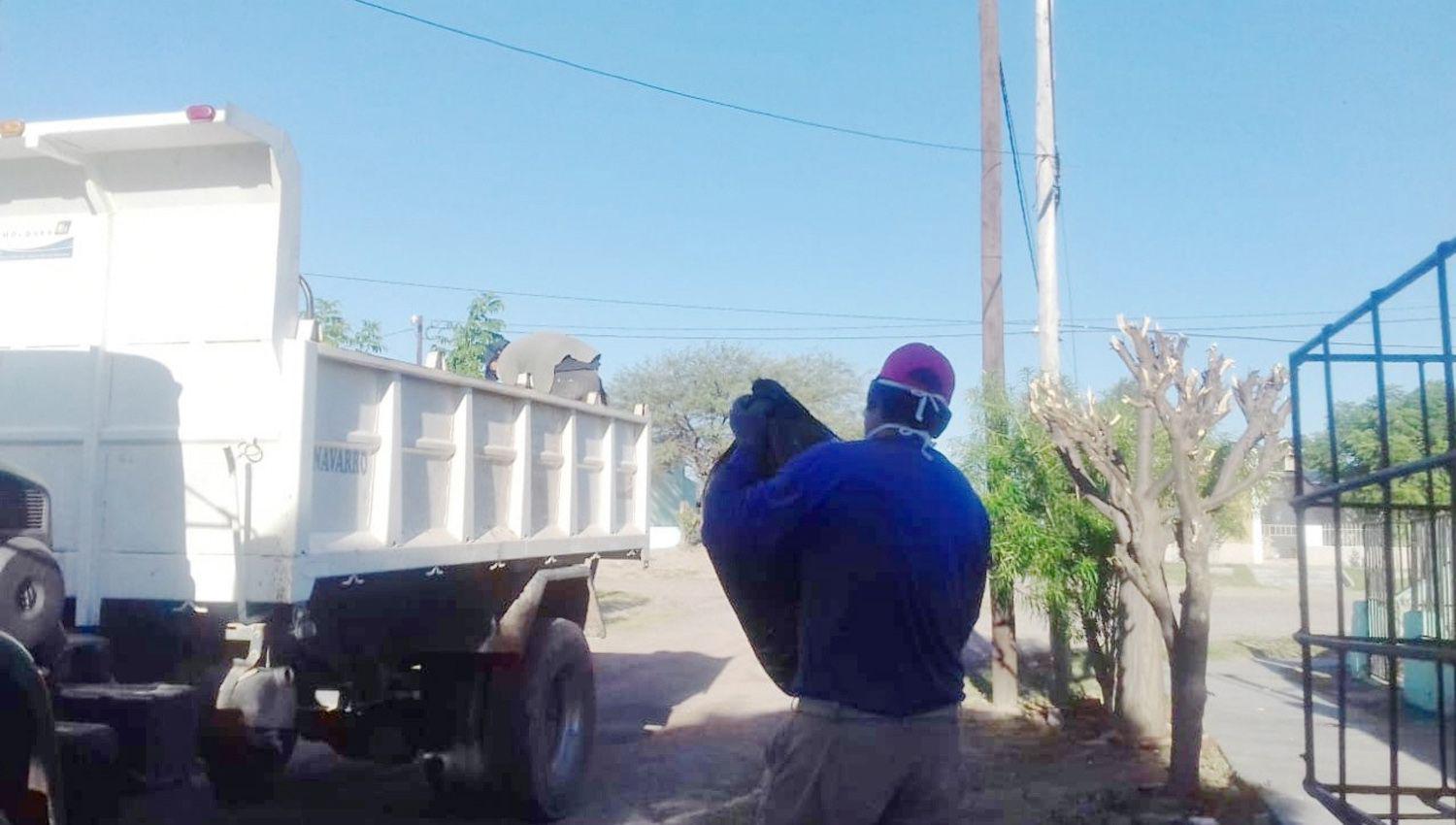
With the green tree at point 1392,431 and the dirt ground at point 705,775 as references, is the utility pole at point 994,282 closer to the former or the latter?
the dirt ground at point 705,775

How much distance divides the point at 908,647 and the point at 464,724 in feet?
15.6

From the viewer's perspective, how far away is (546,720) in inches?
302

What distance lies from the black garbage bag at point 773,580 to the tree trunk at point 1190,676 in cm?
446

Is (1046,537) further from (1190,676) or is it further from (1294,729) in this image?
(1190,676)

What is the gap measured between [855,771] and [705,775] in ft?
19.6

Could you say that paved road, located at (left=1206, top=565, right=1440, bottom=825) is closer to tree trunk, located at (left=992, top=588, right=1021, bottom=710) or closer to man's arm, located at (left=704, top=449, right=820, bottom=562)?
tree trunk, located at (left=992, top=588, right=1021, bottom=710)

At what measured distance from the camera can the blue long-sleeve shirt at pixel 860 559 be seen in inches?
118

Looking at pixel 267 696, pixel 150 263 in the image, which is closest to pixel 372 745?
pixel 267 696

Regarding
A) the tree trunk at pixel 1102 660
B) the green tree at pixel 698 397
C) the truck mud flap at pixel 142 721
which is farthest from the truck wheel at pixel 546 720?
the green tree at pixel 698 397

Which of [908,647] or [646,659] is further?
[646,659]

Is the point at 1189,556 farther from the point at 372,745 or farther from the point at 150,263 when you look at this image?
the point at 150,263

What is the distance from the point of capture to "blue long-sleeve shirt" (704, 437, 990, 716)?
3000 mm

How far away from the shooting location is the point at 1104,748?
9422 mm

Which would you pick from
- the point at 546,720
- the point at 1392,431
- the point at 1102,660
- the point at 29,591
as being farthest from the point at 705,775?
the point at 29,591
